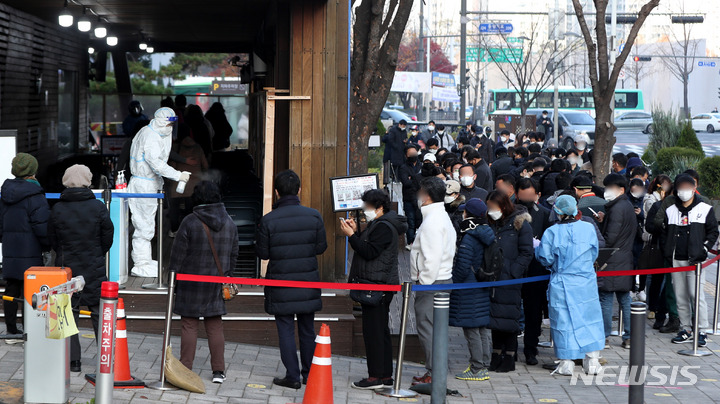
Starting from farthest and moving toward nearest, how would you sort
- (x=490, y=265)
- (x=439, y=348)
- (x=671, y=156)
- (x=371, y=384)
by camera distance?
(x=671, y=156) → (x=490, y=265) → (x=371, y=384) → (x=439, y=348)

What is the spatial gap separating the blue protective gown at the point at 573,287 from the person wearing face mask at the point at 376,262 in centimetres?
153

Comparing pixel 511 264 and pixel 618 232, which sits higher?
pixel 618 232

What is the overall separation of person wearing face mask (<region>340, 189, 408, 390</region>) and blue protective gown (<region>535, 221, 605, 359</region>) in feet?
5.02

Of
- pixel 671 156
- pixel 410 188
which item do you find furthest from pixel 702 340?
pixel 671 156

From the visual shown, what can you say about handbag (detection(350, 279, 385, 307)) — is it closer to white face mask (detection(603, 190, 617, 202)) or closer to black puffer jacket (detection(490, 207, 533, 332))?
black puffer jacket (detection(490, 207, 533, 332))

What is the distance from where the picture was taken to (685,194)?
9.26 metres

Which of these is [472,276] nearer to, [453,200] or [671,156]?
[453,200]

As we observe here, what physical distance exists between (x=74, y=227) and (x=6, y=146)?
2.61 meters

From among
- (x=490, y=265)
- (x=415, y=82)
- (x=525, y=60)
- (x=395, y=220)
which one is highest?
(x=525, y=60)

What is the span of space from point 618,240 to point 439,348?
3.38m

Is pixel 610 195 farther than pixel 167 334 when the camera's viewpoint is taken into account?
Yes

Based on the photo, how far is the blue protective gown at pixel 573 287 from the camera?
26.5ft

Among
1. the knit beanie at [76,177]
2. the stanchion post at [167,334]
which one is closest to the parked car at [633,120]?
the knit beanie at [76,177]

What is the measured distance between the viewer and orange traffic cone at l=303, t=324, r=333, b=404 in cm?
675
